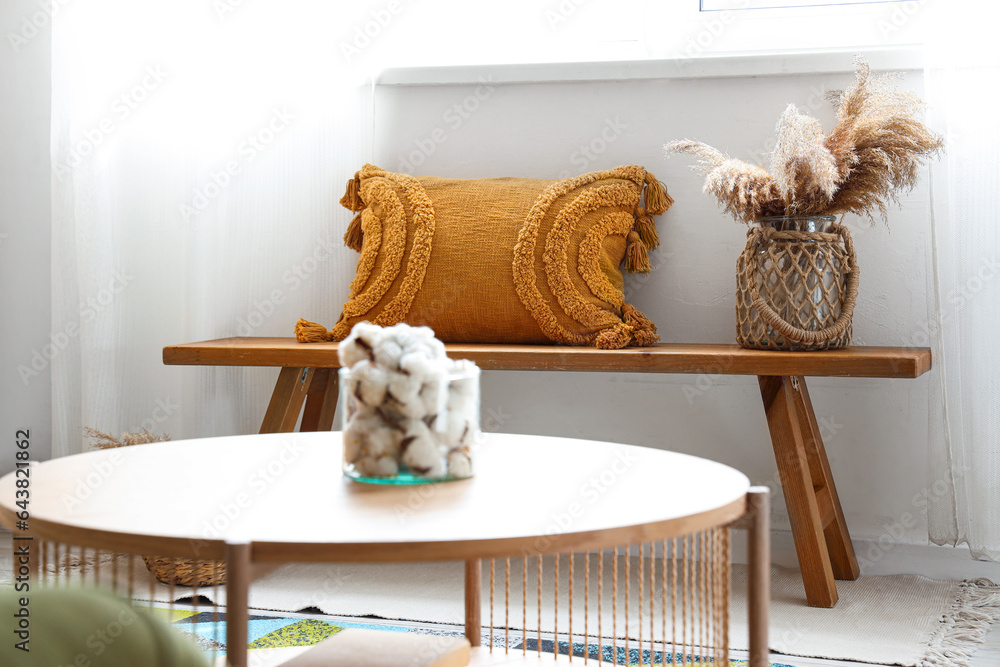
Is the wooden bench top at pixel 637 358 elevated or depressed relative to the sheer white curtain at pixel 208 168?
depressed

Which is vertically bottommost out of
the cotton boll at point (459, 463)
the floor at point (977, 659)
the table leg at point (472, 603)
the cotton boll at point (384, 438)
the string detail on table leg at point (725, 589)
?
the floor at point (977, 659)

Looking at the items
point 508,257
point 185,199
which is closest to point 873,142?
point 508,257

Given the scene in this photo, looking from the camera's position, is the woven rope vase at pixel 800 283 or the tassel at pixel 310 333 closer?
the woven rope vase at pixel 800 283

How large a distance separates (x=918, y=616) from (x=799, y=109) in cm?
104

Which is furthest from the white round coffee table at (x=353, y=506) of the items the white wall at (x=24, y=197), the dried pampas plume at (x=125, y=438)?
the white wall at (x=24, y=197)

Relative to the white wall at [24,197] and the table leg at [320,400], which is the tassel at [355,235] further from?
the white wall at [24,197]

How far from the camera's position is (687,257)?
82.1 inches

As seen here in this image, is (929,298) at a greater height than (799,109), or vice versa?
(799,109)

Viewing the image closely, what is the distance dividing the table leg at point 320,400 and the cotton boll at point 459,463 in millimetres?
1072

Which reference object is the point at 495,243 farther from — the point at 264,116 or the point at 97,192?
the point at 97,192

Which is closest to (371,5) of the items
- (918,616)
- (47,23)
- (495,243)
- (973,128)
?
(495,243)

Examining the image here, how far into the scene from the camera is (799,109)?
2.01 meters

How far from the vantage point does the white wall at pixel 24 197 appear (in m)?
2.39

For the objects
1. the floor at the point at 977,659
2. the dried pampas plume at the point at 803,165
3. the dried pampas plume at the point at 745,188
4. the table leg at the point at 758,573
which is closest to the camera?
the table leg at the point at 758,573
